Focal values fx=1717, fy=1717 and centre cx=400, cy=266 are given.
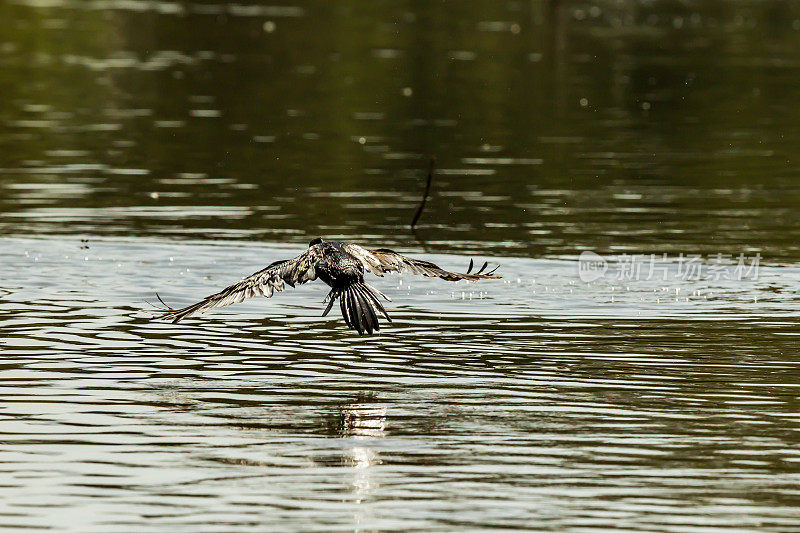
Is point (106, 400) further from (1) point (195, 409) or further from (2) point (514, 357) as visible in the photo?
(2) point (514, 357)

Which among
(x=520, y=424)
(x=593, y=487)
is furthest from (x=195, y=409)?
(x=593, y=487)

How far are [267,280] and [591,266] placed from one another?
229 inches

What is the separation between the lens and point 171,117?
3538 centimetres

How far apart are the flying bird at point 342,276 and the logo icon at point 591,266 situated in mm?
4138

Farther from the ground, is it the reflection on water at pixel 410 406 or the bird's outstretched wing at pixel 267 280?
the bird's outstretched wing at pixel 267 280

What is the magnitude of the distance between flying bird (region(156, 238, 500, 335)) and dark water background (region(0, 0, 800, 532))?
0.53m

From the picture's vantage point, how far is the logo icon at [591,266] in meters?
17.8

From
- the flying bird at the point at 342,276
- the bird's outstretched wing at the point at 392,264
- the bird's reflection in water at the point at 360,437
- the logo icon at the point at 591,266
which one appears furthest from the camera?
the logo icon at the point at 591,266

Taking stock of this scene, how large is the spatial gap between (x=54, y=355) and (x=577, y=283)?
579cm

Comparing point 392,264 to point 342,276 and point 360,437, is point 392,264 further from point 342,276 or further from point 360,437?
point 360,437

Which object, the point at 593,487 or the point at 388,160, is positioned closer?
the point at 593,487

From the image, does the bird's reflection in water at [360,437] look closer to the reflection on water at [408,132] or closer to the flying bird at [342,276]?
the flying bird at [342,276]

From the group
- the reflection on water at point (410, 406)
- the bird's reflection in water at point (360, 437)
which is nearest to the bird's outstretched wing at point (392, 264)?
the reflection on water at point (410, 406)

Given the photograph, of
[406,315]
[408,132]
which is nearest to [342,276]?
[406,315]
